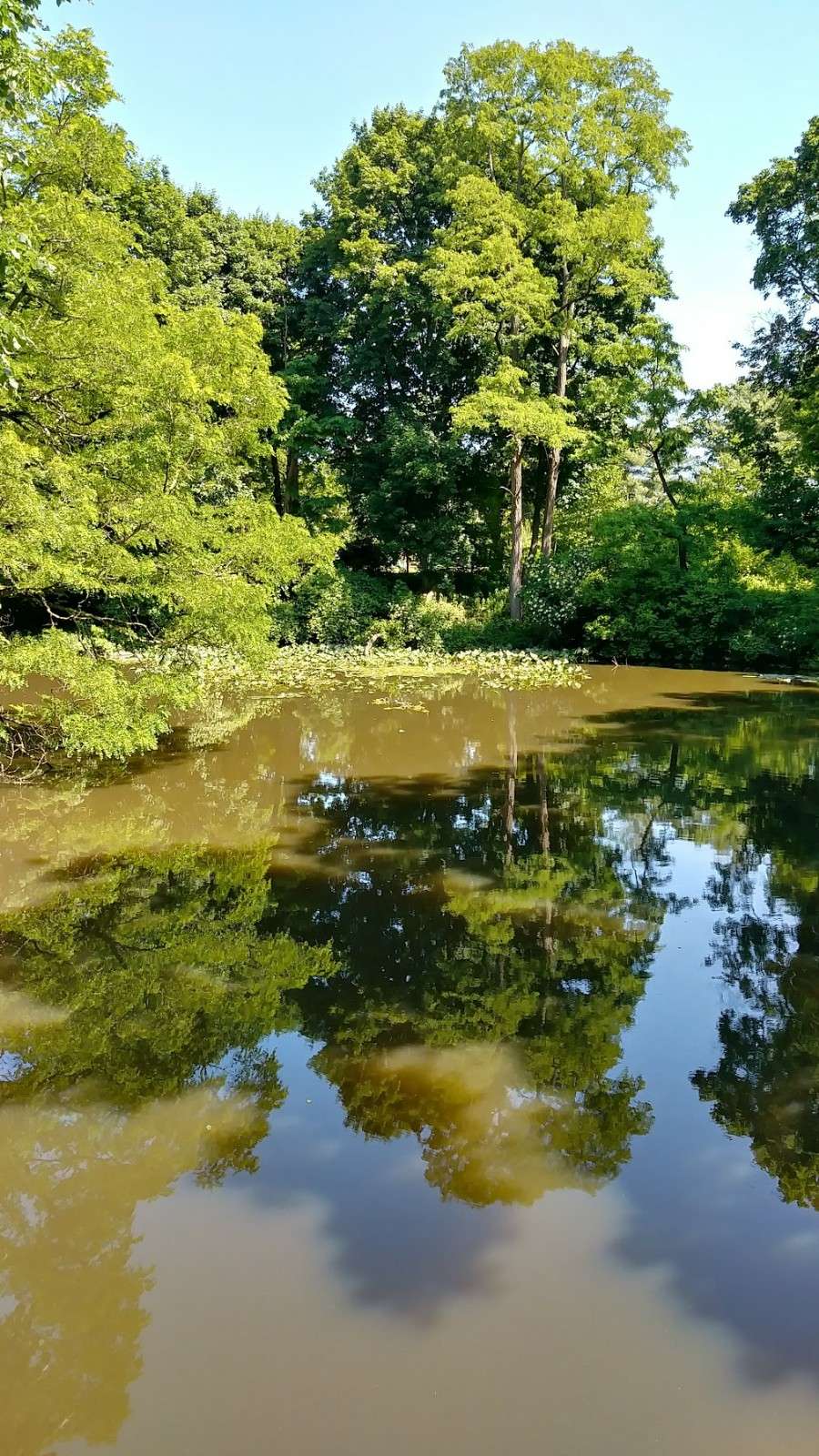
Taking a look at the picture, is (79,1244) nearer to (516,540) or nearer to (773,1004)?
(773,1004)

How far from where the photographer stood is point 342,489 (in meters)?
24.9

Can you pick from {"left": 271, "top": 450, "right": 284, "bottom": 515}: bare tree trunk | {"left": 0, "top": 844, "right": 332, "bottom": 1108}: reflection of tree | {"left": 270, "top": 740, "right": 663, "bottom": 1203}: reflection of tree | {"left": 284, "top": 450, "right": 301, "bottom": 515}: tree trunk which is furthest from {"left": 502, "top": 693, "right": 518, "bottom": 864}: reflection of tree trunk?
{"left": 271, "top": 450, "right": 284, "bottom": 515}: bare tree trunk

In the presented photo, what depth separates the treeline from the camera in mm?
11383

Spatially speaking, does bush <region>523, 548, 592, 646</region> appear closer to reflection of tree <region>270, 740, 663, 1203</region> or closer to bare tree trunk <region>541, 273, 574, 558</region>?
bare tree trunk <region>541, 273, 574, 558</region>

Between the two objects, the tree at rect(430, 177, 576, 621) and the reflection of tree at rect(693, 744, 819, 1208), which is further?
the tree at rect(430, 177, 576, 621)

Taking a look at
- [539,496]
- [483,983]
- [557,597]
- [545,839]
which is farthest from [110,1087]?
[539,496]

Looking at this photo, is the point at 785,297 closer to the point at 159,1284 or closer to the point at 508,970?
the point at 508,970

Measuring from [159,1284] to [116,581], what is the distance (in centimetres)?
750

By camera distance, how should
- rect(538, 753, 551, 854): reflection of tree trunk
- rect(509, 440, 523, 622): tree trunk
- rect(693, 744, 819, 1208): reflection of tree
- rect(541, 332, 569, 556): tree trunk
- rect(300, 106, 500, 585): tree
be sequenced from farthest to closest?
rect(300, 106, 500, 585): tree < rect(509, 440, 523, 622): tree trunk < rect(541, 332, 569, 556): tree trunk < rect(538, 753, 551, 854): reflection of tree trunk < rect(693, 744, 819, 1208): reflection of tree

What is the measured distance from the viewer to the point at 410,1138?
3.45 meters

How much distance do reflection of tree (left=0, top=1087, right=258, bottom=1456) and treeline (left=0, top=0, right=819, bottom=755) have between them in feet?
21.2

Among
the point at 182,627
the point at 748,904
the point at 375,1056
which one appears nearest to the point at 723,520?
the point at 182,627

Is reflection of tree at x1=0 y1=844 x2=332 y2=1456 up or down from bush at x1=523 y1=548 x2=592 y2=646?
down

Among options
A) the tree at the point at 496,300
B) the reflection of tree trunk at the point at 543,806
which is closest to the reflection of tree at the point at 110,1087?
the reflection of tree trunk at the point at 543,806
